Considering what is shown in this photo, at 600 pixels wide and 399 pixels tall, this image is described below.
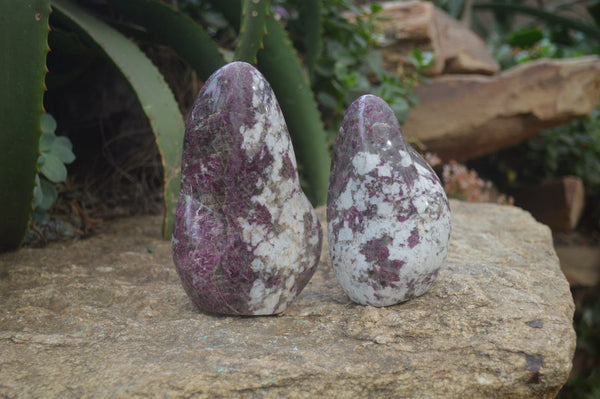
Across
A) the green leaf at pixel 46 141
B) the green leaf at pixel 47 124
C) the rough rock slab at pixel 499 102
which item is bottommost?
the green leaf at pixel 46 141

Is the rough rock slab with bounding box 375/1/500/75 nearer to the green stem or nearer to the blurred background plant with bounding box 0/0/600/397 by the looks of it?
the blurred background plant with bounding box 0/0/600/397

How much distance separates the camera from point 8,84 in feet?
4.29

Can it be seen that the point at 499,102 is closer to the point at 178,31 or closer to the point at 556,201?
the point at 556,201

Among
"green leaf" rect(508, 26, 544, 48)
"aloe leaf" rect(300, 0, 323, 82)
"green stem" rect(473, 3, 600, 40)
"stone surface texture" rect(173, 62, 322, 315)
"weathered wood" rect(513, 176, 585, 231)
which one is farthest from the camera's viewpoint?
"green leaf" rect(508, 26, 544, 48)

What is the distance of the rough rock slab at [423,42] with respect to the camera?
277cm

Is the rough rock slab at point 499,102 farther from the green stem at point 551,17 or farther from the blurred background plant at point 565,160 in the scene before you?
the green stem at point 551,17

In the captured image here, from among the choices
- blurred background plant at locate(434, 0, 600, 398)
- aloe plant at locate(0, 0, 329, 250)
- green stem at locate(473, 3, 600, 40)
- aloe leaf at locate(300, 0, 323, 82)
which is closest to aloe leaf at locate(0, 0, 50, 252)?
aloe plant at locate(0, 0, 329, 250)

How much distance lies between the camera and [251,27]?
4.91 feet

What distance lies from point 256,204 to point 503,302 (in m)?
0.55

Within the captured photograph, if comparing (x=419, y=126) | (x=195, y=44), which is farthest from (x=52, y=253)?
(x=419, y=126)

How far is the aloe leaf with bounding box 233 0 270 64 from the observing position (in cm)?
149

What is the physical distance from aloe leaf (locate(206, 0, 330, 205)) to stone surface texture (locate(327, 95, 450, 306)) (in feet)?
2.09

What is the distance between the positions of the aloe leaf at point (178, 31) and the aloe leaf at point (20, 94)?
1.58 ft

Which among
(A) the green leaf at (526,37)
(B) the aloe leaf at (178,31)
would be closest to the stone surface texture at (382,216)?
(B) the aloe leaf at (178,31)
